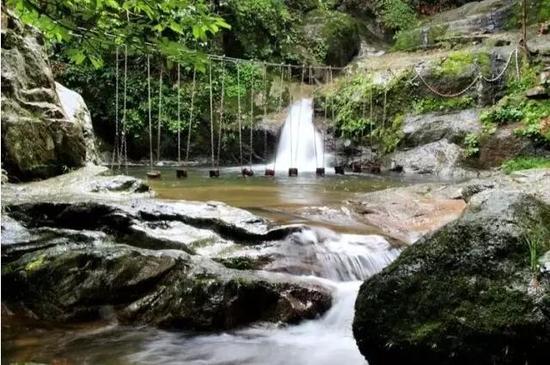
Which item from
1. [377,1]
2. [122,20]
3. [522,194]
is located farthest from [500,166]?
[377,1]

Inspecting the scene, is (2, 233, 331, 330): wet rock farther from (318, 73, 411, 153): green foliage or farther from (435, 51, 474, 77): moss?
(435, 51, 474, 77): moss

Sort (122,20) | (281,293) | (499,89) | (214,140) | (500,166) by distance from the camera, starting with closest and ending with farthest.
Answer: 1. (122,20)
2. (281,293)
3. (500,166)
4. (499,89)
5. (214,140)

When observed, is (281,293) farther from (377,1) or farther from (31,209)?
(377,1)

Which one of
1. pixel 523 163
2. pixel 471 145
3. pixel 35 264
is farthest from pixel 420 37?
pixel 35 264

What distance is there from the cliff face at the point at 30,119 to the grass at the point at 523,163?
8746mm

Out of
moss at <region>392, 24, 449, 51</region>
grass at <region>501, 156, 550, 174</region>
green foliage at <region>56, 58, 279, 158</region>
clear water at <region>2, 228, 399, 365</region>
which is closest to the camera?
clear water at <region>2, 228, 399, 365</region>

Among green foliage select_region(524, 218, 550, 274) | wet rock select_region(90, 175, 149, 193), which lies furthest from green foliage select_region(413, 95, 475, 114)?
green foliage select_region(524, 218, 550, 274)

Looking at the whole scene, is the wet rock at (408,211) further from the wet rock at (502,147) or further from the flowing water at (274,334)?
the wet rock at (502,147)

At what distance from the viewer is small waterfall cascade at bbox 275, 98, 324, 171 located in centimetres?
1606

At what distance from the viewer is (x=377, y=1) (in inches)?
1020

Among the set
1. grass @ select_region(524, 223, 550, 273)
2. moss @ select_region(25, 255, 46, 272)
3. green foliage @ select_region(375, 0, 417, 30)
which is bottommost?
moss @ select_region(25, 255, 46, 272)

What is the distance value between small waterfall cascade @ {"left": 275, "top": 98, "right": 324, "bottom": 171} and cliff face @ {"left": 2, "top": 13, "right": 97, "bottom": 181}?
7.20 meters

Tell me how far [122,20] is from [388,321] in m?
2.57

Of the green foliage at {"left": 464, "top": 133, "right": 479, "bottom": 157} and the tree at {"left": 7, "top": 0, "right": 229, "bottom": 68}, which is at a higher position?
the tree at {"left": 7, "top": 0, "right": 229, "bottom": 68}
